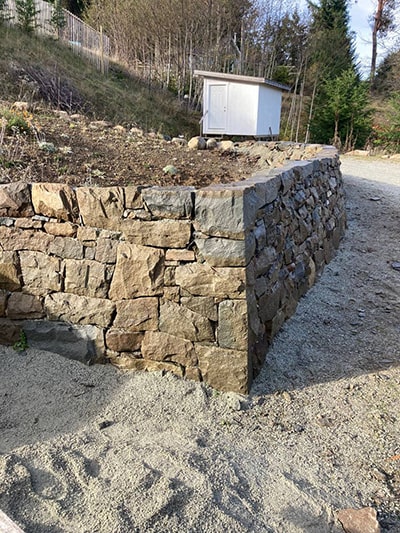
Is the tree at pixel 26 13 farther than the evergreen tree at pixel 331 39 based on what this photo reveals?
No

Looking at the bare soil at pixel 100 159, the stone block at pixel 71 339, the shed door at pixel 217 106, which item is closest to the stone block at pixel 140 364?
the stone block at pixel 71 339

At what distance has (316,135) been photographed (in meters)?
18.1

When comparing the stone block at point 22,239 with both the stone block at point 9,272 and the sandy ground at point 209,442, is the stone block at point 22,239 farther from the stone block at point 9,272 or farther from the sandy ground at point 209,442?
the sandy ground at point 209,442

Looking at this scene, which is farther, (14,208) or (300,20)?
(300,20)

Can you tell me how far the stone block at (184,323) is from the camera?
3.17 metres

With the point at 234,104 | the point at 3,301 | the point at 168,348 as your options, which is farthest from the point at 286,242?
the point at 234,104

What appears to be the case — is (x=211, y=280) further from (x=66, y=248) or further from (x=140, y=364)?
(x=66, y=248)

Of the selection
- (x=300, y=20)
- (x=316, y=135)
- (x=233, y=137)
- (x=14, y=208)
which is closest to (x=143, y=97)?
(x=233, y=137)

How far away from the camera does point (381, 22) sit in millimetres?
26516

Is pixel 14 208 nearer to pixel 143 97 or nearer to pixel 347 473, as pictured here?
pixel 347 473

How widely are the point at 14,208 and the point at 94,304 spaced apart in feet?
3.28

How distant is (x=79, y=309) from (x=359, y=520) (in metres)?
2.37

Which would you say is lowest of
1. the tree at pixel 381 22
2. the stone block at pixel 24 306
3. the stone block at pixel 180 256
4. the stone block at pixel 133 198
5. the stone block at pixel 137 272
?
the stone block at pixel 24 306

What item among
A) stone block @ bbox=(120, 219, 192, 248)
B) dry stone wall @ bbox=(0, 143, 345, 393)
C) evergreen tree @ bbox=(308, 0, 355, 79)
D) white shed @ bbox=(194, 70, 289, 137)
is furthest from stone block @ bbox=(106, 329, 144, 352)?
evergreen tree @ bbox=(308, 0, 355, 79)
